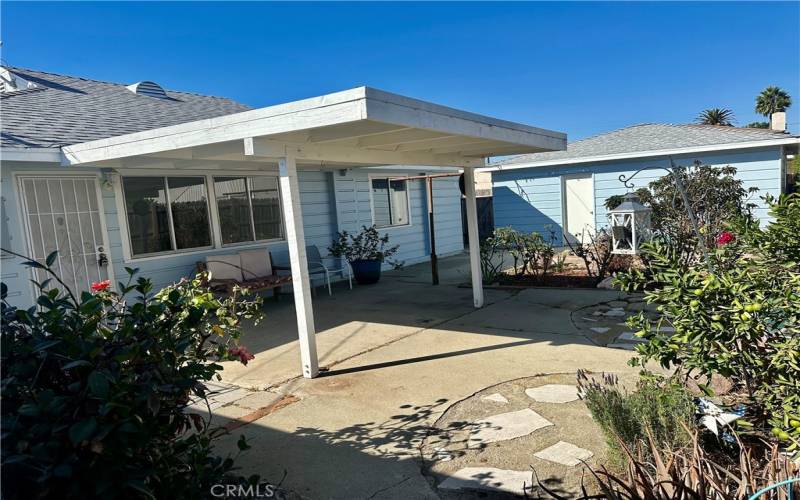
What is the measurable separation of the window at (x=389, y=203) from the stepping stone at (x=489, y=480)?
9.03 metres

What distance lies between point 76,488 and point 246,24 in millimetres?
9270

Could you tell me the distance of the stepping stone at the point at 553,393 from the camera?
3852 mm

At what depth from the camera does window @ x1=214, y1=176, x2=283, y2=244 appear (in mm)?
8570

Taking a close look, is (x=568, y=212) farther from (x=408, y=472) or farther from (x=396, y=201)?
(x=408, y=472)

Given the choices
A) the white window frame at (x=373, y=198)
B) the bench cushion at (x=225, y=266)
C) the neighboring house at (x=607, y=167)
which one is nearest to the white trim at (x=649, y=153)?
the neighboring house at (x=607, y=167)

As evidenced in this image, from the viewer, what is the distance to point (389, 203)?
483 inches

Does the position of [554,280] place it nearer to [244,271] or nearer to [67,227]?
[244,271]

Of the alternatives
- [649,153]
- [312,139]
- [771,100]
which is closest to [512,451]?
[312,139]

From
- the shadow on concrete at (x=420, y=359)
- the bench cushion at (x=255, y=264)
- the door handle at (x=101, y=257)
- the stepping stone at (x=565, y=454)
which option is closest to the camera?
the stepping stone at (x=565, y=454)

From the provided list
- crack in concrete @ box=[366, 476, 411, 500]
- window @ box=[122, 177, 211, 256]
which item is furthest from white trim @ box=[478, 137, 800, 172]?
crack in concrete @ box=[366, 476, 411, 500]

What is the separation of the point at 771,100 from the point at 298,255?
1763 inches

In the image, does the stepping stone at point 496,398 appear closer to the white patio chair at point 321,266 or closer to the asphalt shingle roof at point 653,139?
the white patio chair at point 321,266

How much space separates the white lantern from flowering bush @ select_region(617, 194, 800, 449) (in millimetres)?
5711

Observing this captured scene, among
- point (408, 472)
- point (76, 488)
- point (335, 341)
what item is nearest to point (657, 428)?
point (408, 472)
